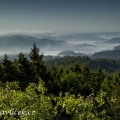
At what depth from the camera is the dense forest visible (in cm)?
1186

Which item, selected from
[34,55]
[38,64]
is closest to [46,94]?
[38,64]

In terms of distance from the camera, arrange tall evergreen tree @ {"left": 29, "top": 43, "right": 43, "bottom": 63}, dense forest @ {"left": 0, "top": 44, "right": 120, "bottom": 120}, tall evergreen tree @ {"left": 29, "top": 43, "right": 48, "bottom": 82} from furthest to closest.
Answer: tall evergreen tree @ {"left": 29, "top": 43, "right": 43, "bottom": 63} < tall evergreen tree @ {"left": 29, "top": 43, "right": 48, "bottom": 82} < dense forest @ {"left": 0, "top": 44, "right": 120, "bottom": 120}

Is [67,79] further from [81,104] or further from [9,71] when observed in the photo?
[81,104]

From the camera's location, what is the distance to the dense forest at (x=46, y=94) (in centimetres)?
1186

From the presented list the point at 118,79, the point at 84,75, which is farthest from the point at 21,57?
the point at 118,79

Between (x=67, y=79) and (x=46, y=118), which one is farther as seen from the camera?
(x=67, y=79)

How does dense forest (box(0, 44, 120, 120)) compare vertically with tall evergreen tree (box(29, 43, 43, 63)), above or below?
below

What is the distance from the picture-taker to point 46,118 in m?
13.1

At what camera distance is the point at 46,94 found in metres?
32.5

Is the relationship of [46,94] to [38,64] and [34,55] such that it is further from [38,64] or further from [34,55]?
[34,55]

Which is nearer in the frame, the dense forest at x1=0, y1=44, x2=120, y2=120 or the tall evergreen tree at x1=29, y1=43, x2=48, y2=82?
the dense forest at x1=0, y1=44, x2=120, y2=120

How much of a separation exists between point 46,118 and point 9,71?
31313mm

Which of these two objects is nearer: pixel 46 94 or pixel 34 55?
pixel 46 94

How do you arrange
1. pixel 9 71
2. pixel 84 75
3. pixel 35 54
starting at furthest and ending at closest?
pixel 84 75, pixel 35 54, pixel 9 71
